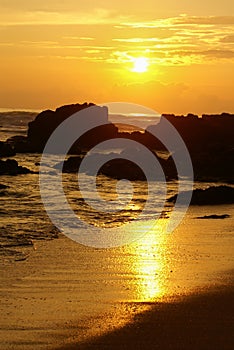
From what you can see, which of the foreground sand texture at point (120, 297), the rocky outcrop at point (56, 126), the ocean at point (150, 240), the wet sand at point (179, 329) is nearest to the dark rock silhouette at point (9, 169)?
the ocean at point (150, 240)

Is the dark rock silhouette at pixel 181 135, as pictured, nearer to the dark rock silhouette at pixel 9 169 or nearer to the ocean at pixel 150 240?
Result: the dark rock silhouette at pixel 9 169

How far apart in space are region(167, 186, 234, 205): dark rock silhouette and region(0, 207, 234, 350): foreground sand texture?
31.0 feet

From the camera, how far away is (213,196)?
2702 centimetres

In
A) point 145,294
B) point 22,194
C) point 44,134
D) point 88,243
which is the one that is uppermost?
point 145,294

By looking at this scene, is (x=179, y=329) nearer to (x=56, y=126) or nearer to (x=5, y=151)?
(x=5, y=151)

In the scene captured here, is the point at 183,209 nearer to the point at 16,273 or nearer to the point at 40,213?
the point at 40,213

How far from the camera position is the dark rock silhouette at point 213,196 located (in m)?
26.4

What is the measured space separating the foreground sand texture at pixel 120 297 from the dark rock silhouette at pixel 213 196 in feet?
31.0

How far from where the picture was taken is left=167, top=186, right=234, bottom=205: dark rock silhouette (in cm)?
2643

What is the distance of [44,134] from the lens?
7181cm

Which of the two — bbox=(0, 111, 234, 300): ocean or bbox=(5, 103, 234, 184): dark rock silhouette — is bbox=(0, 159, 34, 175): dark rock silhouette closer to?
bbox=(5, 103, 234, 184): dark rock silhouette

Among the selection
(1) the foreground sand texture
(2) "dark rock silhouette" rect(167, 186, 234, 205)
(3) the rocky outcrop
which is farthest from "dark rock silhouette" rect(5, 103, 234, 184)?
(1) the foreground sand texture

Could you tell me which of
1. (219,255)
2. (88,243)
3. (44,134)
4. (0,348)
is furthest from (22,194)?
(44,134)

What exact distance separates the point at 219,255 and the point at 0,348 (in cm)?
736
